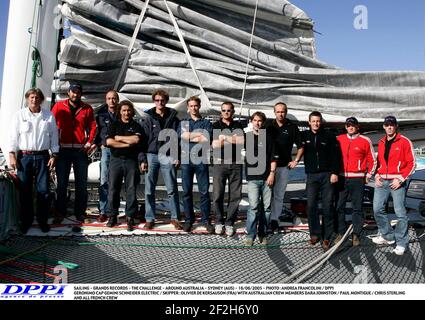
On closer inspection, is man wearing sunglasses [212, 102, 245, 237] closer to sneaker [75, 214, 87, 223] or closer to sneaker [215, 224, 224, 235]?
sneaker [215, 224, 224, 235]

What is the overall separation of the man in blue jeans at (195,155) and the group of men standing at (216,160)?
0.01 meters

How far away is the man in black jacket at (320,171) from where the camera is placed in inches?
159

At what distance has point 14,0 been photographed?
4.51 metres

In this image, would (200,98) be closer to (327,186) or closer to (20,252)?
(327,186)

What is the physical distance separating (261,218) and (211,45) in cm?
205

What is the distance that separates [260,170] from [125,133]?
142 cm

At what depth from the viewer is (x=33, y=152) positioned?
4.07 meters

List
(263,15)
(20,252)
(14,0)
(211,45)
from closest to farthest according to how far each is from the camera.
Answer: (20,252) → (14,0) → (211,45) → (263,15)

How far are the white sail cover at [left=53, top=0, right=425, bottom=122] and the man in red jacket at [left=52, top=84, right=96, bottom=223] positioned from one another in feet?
0.91

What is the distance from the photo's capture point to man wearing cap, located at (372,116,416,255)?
160 inches

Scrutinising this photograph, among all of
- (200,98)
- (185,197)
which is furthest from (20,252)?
(200,98)

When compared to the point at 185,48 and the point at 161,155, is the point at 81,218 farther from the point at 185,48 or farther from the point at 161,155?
the point at 185,48

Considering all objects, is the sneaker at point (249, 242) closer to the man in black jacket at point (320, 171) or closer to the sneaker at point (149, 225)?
the man in black jacket at point (320, 171)

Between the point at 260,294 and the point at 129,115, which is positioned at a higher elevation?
the point at 129,115
